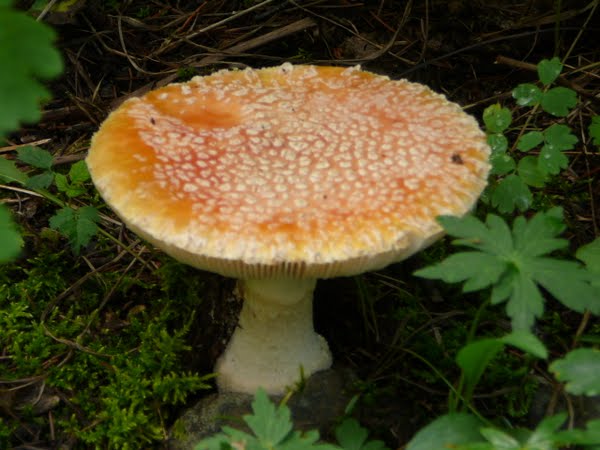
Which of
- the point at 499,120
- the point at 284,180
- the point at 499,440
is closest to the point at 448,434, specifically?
the point at 499,440

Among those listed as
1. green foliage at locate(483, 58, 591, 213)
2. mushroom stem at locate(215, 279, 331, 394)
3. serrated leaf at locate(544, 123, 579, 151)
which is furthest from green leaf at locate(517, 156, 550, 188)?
mushroom stem at locate(215, 279, 331, 394)

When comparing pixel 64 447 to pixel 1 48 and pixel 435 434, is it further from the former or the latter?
pixel 1 48

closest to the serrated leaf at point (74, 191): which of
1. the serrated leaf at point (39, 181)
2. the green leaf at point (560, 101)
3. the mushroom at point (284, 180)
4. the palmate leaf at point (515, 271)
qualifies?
the serrated leaf at point (39, 181)

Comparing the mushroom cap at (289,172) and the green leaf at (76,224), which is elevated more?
the mushroom cap at (289,172)

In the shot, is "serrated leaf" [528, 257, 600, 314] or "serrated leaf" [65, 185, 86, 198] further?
"serrated leaf" [65, 185, 86, 198]

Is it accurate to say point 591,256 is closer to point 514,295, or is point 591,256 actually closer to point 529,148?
point 529,148

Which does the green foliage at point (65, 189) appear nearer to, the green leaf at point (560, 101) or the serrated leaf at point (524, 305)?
Answer: the serrated leaf at point (524, 305)

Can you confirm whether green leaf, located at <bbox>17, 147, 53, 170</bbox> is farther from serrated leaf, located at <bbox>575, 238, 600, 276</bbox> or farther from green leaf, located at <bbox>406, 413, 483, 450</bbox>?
serrated leaf, located at <bbox>575, 238, 600, 276</bbox>
